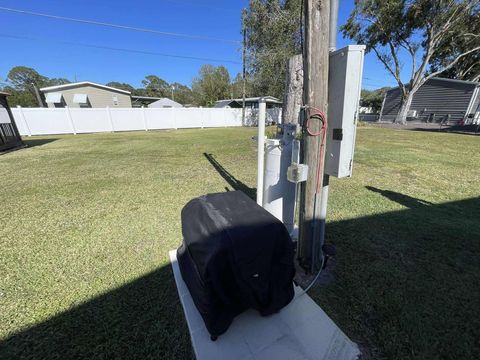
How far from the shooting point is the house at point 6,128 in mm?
7988

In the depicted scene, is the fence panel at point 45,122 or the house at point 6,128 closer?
the house at point 6,128

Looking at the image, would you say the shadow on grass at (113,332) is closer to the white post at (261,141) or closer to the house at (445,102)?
the white post at (261,141)

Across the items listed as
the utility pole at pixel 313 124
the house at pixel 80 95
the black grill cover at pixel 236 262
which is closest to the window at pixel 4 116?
the black grill cover at pixel 236 262

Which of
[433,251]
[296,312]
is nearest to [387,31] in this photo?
[433,251]

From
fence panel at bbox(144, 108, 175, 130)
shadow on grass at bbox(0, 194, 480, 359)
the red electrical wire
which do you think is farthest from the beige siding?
the red electrical wire

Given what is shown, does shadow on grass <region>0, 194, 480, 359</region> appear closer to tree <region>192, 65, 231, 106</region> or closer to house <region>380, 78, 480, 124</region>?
house <region>380, 78, 480, 124</region>

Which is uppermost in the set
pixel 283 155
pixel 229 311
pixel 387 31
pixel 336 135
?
pixel 387 31

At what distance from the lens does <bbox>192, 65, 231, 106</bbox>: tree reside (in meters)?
32.5

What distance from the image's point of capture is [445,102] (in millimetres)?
20359

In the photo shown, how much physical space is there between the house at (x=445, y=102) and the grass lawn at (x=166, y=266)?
Answer: 21.4 metres

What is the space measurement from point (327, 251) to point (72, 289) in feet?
7.31

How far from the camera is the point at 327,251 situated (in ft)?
5.91

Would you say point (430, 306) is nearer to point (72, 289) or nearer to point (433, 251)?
point (433, 251)

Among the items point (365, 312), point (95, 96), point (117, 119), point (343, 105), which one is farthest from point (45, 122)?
point (365, 312)
